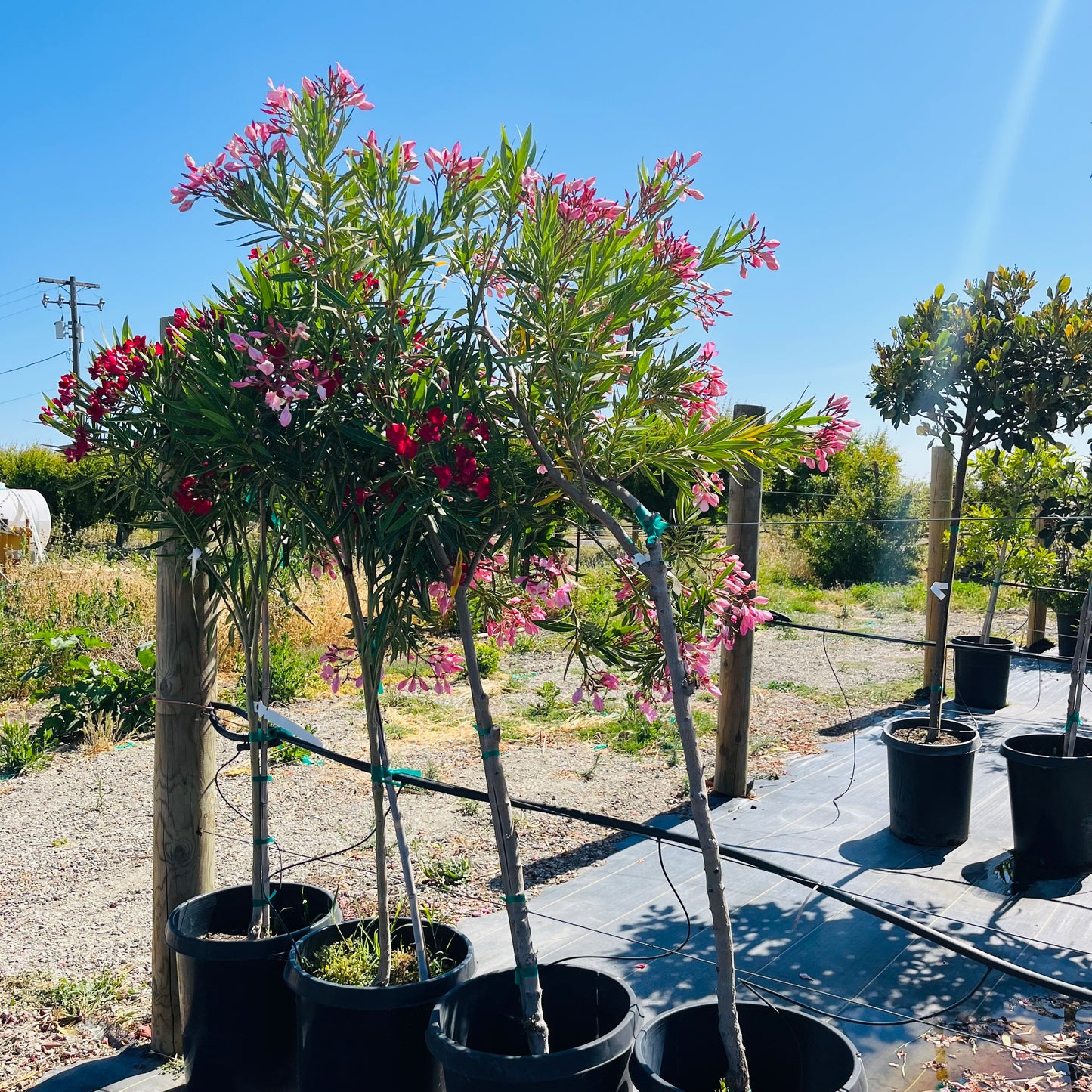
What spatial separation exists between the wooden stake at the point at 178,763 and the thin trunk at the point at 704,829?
1.56 m

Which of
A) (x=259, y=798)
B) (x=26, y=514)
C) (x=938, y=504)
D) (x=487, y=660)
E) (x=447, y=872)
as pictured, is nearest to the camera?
(x=259, y=798)

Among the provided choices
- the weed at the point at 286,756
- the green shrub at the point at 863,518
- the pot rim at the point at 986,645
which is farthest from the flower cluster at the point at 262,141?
the green shrub at the point at 863,518

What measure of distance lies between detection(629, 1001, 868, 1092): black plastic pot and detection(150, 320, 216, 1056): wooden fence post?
5.10 ft

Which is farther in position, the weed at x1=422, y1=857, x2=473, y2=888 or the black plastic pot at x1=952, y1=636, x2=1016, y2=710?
the black plastic pot at x1=952, y1=636, x2=1016, y2=710

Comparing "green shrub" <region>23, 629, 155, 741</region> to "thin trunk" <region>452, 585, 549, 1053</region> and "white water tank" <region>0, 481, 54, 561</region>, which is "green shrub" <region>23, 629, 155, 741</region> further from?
"white water tank" <region>0, 481, 54, 561</region>

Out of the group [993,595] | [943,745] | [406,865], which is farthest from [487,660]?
[406,865]

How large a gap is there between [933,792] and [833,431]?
3032 millimetres

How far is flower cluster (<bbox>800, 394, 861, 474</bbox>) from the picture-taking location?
6.08ft

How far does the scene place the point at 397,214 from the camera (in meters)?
1.78

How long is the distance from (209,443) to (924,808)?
12.1 ft

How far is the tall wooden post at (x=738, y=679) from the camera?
4.50 m

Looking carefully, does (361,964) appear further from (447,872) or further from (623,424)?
(447,872)

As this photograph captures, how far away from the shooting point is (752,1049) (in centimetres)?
194

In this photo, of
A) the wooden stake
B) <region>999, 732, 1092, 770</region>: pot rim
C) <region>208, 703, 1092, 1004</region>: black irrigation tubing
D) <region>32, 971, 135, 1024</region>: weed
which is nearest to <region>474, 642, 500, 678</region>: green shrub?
<region>999, 732, 1092, 770</region>: pot rim
